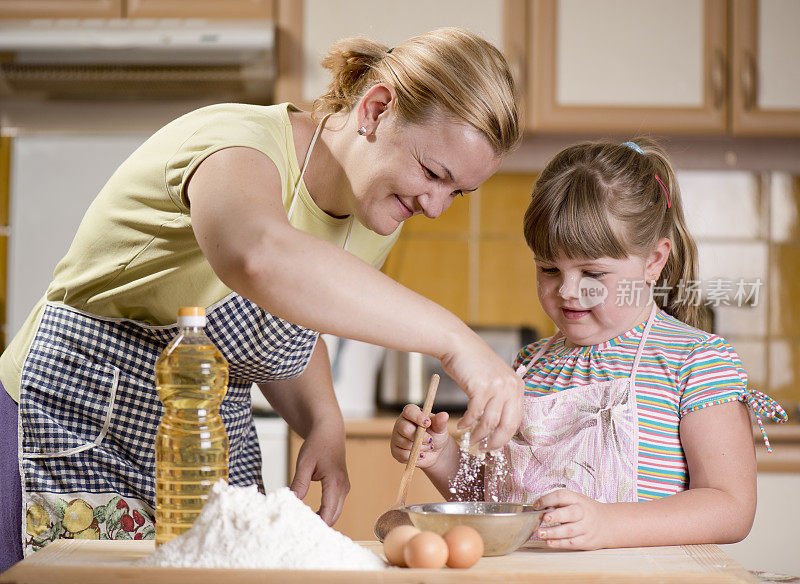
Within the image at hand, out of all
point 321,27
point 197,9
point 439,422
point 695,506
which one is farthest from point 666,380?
point 197,9

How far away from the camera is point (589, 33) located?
2.57m

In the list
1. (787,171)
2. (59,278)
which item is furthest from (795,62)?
(59,278)

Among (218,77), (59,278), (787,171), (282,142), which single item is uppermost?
(218,77)

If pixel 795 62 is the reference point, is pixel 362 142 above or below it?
below

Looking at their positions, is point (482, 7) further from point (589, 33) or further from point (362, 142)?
point (362, 142)

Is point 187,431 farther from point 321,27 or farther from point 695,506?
point 321,27

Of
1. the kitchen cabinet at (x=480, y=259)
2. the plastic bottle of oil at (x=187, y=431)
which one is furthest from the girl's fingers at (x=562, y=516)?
the kitchen cabinet at (x=480, y=259)

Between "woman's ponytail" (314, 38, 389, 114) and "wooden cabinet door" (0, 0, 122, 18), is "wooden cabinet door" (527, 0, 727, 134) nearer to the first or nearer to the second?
"wooden cabinet door" (0, 0, 122, 18)

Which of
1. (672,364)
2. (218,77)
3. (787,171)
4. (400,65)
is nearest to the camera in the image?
(400,65)

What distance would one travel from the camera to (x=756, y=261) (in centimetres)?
274

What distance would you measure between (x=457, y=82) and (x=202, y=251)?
1.13 ft

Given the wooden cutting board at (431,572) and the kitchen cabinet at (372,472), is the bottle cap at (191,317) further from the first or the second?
the kitchen cabinet at (372,472)

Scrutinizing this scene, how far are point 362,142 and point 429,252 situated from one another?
1694 mm

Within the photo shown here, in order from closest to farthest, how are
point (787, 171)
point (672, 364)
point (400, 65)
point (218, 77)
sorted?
point (400, 65), point (672, 364), point (218, 77), point (787, 171)
